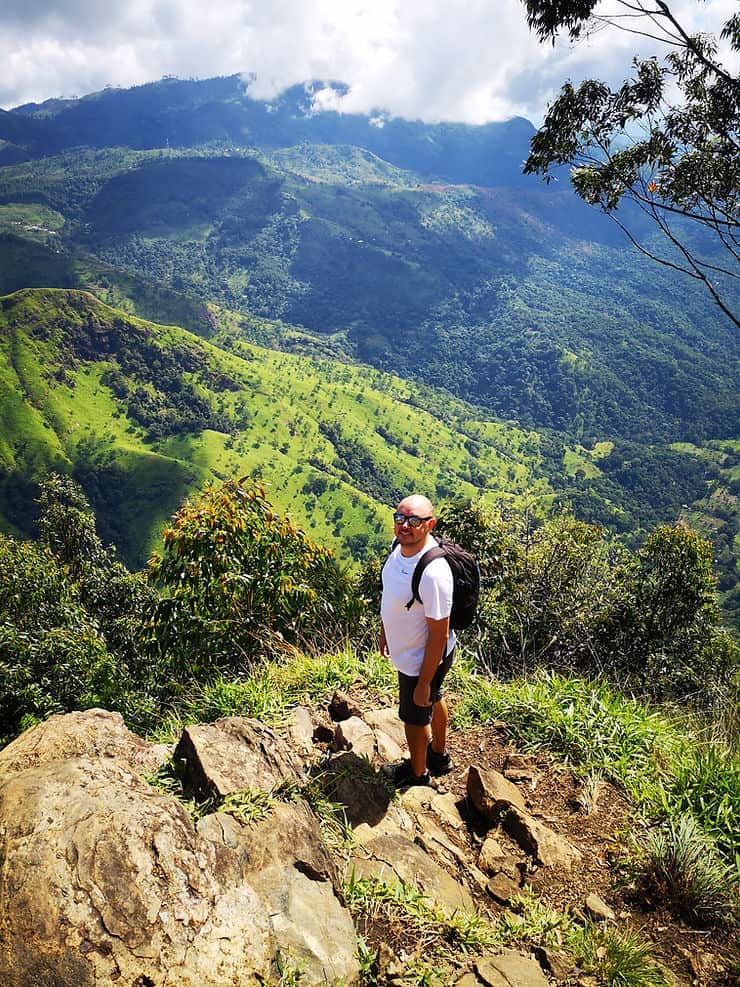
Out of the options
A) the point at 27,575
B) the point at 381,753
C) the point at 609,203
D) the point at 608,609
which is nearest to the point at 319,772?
the point at 381,753

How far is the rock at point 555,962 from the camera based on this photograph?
280 centimetres

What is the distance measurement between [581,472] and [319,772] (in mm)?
171722

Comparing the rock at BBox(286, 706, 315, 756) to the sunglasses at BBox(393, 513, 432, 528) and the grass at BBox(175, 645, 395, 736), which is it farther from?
the sunglasses at BBox(393, 513, 432, 528)

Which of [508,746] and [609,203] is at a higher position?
[609,203]

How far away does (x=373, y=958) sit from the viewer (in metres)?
2.67

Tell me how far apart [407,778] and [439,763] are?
1.02 feet

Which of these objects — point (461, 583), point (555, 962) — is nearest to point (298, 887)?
point (555, 962)

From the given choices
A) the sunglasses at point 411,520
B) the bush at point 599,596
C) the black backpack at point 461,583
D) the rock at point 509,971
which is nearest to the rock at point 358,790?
the rock at point 509,971

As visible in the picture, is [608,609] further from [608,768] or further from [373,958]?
[373,958]

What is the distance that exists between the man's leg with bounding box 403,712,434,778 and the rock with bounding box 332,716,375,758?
1.22ft

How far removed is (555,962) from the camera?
2867 mm

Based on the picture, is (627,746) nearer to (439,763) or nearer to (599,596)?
(439,763)

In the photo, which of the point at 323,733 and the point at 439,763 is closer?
the point at 439,763

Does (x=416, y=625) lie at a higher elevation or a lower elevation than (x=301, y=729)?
higher
